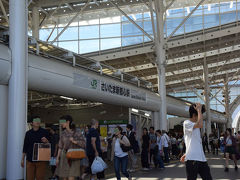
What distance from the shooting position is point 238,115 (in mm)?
62188

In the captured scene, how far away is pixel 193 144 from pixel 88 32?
899 inches

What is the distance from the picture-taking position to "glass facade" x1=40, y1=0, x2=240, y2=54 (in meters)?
25.5

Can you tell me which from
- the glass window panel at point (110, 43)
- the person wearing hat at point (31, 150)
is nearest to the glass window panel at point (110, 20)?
the glass window panel at point (110, 43)

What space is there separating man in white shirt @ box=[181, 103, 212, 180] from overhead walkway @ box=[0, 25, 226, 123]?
479 centimetres

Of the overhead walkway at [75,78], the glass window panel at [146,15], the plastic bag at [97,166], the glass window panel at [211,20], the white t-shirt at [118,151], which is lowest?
the plastic bag at [97,166]

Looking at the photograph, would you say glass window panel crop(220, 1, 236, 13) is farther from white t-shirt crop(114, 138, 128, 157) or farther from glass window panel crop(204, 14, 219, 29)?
white t-shirt crop(114, 138, 128, 157)

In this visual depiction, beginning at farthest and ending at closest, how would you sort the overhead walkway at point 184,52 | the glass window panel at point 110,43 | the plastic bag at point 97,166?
the glass window panel at point 110,43 < the overhead walkway at point 184,52 < the plastic bag at point 97,166

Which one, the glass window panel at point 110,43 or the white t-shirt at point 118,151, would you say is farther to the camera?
the glass window panel at point 110,43

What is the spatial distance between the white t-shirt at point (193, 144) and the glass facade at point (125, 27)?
20.2 meters

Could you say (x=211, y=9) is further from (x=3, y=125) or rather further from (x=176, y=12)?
(x=3, y=125)

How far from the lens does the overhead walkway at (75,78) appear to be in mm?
9422

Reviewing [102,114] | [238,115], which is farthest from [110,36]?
[238,115]

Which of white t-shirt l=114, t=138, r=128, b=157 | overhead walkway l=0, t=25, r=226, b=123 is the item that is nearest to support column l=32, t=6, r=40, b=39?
overhead walkway l=0, t=25, r=226, b=123

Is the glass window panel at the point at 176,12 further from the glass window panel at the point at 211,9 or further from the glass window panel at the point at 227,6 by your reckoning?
the glass window panel at the point at 227,6
